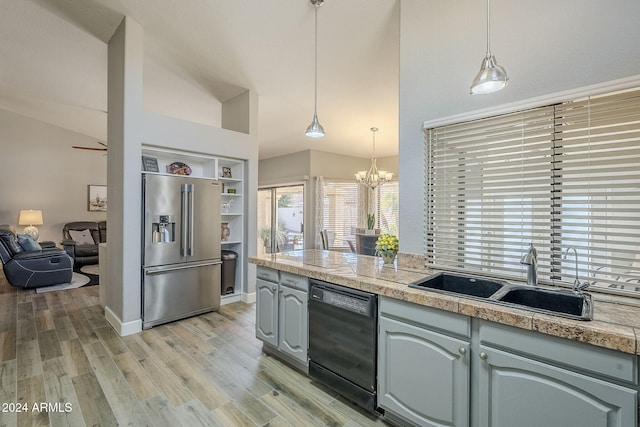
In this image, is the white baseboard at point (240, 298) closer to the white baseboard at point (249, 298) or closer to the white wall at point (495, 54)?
the white baseboard at point (249, 298)

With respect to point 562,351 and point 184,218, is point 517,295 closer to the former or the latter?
point 562,351

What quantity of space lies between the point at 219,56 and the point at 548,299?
158 inches

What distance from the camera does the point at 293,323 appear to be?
246 cm

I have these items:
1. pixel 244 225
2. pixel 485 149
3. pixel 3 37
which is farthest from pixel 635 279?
pixel 3 37

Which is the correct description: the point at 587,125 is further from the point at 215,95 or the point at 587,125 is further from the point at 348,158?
the point at 348,158

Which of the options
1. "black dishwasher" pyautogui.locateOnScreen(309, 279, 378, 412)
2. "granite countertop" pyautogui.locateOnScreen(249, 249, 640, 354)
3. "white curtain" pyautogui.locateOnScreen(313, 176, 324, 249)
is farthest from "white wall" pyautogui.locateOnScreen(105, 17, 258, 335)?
"white curtain" pyautogui.locateOnScreen(313, 176, 324, 249)

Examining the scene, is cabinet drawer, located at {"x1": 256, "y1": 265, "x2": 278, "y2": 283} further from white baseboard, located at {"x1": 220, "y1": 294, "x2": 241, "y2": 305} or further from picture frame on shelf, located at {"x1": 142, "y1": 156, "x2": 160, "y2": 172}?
picture frame on shelf, located at {"x1": 142, "y1": 156, "x2": 160, "y2": 172}

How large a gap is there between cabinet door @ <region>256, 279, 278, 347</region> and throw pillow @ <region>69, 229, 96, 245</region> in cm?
665

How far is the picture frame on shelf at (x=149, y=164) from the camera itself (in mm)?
3590

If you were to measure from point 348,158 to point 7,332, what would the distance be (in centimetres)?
669

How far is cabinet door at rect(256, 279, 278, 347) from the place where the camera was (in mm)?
2613

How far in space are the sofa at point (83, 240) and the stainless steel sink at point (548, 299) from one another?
25.9 ft

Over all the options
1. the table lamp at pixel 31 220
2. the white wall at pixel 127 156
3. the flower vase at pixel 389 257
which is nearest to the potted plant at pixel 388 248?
the flower vase at pixel 389 257

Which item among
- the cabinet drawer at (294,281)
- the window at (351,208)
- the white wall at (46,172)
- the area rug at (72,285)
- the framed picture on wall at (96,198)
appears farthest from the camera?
the framed picture on wall at (96,198)
